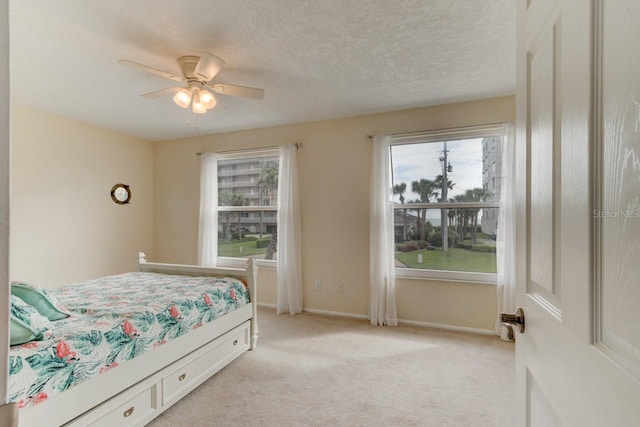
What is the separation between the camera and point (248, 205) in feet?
14.9

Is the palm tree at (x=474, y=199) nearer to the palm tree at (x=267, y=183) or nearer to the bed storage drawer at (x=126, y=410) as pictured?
the palm tree at (x=267, y=183)

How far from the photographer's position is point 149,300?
2.18 m

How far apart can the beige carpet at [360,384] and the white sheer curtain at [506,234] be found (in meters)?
0.43

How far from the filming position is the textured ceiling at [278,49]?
1863mm

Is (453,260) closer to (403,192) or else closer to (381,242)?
(381,242)

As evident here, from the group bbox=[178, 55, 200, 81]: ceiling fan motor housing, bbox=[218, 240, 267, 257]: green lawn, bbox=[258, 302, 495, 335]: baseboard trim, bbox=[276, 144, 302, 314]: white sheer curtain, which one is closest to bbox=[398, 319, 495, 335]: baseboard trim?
bbox=[258, 302, 495, 335]: baseboard trim

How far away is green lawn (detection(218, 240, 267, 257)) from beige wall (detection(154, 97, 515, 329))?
0.37 metres

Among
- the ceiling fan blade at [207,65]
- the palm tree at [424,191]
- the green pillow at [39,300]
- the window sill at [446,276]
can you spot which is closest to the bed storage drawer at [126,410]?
the green pillow at [39,300]

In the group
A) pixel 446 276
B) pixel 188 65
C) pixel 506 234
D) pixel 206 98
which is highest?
pixel 188 65

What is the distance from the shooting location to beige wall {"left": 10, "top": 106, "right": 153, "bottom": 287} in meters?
3.41

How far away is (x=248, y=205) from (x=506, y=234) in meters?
3.32

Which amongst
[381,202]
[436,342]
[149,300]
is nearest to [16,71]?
[149,300]

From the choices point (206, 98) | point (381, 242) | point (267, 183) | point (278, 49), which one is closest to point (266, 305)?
point (267, 183)

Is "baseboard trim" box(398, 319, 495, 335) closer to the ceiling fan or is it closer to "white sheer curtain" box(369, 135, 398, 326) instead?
"white sheer curtain" box(369, 135, 398, 326)
